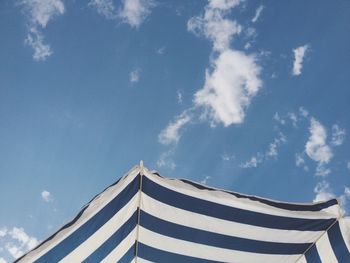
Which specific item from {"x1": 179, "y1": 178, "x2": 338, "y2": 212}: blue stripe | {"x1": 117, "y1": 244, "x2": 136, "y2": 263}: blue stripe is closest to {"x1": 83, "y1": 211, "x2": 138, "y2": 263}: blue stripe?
{"x1": 117, "y1": 244, "x2": 136, "y2": 263}: blue stripe

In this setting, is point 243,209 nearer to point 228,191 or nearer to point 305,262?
point 228,191

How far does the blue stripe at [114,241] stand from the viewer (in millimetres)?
2680

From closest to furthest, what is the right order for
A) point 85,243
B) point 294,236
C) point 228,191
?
point 85,243, point 228,191, point 294,236

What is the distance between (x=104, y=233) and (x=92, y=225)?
191mm

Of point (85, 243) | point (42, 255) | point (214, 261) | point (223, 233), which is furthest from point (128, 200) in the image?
point (214, 261)

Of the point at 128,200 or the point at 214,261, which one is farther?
the point at 214,261

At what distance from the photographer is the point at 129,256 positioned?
3.07 meters

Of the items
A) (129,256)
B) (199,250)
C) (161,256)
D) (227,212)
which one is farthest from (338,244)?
(129,256)

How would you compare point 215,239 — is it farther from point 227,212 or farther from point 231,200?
point 231,200

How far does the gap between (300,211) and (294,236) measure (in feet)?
1.02

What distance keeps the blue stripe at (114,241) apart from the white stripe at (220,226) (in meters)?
0.20

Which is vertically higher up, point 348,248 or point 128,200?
point 128,200

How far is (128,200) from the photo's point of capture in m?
2.59

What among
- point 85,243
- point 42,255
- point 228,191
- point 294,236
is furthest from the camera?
point 294,236
